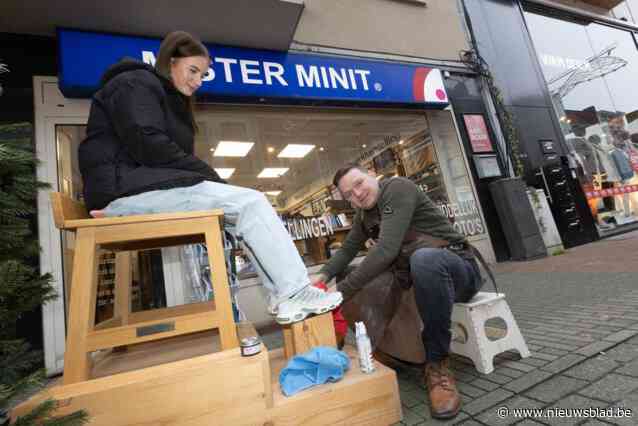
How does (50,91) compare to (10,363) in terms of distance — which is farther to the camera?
(50,91)

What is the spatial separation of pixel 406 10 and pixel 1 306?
7137mm

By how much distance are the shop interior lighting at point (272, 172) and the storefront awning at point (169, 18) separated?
72.1 inches

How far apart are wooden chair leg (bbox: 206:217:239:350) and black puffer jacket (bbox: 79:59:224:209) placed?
0.92 ft

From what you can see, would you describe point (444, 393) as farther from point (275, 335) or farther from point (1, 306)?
point (275, 335)

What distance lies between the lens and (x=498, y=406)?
1.27m

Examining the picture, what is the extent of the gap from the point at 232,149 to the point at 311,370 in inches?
158

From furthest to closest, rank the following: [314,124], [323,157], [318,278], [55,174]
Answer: [323,157]
[314,124]
[55,174]
[318,278]

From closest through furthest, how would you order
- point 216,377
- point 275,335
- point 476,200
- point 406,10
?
point 216,377 → point 275,335 → point 476,200 → point 406,10

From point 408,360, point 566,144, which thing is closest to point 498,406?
point 408,360

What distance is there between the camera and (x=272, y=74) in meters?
4.23

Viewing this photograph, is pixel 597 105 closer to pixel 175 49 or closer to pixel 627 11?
pixel 627 11

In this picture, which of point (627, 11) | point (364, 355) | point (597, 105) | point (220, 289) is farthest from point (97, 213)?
point (627, 11)

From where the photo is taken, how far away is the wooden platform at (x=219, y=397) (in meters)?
1.01

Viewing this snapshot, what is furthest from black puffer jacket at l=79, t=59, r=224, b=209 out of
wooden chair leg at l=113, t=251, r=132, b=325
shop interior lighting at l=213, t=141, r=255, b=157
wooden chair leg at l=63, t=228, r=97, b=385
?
shop interior lighting at l=213, t=141, r=255, b=157
